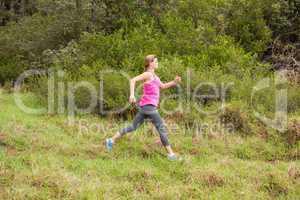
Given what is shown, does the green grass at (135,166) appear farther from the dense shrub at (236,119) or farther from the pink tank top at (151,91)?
the pink tank top at (151,91)

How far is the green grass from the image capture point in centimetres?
677

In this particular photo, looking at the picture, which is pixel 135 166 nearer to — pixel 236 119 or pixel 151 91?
pixel 151 91

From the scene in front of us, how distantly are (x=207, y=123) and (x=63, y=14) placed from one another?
10.2 metres

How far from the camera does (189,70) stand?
11672mm

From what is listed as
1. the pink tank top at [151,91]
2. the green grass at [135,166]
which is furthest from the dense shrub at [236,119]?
the pink tank top at [151,91]

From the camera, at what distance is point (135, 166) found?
7.78m

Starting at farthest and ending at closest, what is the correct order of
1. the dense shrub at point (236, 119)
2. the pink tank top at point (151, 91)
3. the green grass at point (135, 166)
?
1. the dense shrub at point (236, 119)
2. the pink tank top at point (151, 91)
3. the green grass at point (135, 166)

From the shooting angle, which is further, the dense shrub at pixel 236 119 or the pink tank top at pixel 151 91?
the dense shrub at pixel 236 119

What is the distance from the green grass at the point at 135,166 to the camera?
22.2 feet

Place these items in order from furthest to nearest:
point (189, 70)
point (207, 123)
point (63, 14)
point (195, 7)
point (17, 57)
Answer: point (17, 57) < point (63, 14) < point (195, 7) < point (189, 70) < point (207, 123)

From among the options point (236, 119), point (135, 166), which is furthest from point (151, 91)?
point (236, 119)

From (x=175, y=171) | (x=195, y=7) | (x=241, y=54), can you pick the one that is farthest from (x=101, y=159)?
(x=195, y=7)

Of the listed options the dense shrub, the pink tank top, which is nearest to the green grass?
the dense shrub

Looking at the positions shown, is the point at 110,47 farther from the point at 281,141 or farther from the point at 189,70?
the point at 281,141
